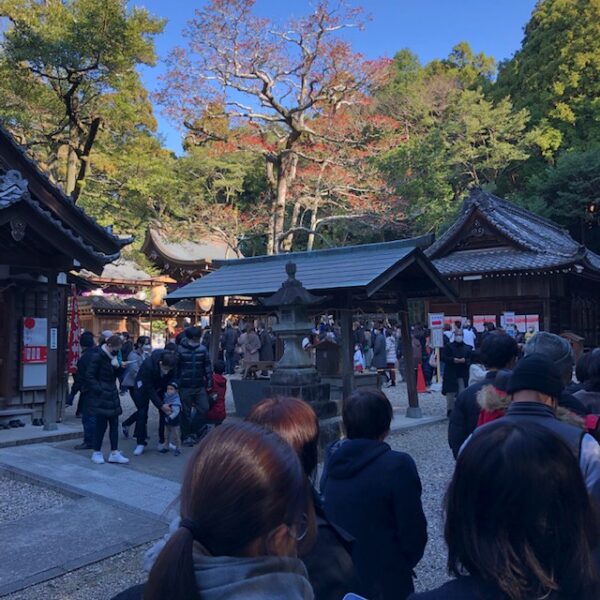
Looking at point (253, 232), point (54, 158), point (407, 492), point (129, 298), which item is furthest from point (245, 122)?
point (407, 492)

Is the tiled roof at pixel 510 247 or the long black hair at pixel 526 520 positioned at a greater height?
the tiled roof at pixel 510 247

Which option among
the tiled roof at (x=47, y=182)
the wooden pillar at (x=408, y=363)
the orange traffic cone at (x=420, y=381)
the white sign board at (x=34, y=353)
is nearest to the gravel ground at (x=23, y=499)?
the white sign board at (x=34, y=353)

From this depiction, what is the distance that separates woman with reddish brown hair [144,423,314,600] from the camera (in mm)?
1161

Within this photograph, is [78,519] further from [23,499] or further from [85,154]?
[85,154]

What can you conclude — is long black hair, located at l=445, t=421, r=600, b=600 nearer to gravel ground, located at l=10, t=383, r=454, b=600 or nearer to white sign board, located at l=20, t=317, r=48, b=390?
gravel ground, located at l=10, t=383, r=454, b=600

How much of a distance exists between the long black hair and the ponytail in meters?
0.60

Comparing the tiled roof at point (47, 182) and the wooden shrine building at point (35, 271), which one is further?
the tiled roof at point (47, 182)

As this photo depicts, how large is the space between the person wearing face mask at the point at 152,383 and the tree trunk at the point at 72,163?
10.4m

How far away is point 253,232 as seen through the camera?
24.4 meters

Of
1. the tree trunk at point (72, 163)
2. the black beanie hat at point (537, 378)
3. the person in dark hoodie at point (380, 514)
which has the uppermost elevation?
the tree trunk at point (72, 163)

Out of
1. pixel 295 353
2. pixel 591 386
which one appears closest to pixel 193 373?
pixel 295 353

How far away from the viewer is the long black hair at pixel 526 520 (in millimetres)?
1225

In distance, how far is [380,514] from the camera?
2.41m

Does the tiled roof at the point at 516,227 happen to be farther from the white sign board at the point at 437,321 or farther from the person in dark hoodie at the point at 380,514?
the person in dark hoodie at the point at 380,514
